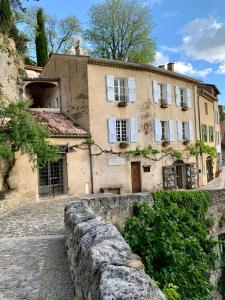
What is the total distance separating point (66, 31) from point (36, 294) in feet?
133

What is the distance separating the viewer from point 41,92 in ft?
82.3

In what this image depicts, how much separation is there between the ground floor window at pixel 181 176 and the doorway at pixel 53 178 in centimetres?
786

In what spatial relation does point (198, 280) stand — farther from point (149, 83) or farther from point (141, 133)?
point (149, 83)

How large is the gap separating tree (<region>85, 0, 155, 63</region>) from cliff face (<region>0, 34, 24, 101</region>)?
52.1ft

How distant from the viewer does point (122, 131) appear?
893 inches

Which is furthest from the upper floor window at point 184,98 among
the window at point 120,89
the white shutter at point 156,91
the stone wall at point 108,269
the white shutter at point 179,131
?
the stone wall at point 108,269

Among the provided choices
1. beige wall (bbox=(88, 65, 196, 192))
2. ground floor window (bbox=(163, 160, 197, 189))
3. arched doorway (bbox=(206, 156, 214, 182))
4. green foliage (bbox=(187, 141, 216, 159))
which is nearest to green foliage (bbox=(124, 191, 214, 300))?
beige wall (bbox=(88, 65, 196, 192))

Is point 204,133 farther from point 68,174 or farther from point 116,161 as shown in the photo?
point 68,174

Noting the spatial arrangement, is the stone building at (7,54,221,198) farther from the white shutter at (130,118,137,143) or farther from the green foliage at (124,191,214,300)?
the green foliage at (124,191,214,300)

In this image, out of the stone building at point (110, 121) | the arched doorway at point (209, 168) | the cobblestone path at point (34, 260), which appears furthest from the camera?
the arched doorway at point (209, 168)

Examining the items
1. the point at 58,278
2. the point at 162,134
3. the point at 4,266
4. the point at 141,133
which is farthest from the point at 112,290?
the point at 162,134

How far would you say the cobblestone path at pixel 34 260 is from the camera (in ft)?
17.0

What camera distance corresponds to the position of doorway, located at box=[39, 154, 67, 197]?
741 inches

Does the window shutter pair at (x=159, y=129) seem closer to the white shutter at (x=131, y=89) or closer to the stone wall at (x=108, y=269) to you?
the white shutter at (x=131, y=89)
